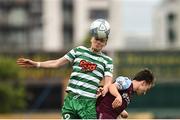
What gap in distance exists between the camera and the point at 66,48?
62094mm

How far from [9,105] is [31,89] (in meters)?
9.52

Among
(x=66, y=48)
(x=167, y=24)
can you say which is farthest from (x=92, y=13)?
(x=167, y=24)

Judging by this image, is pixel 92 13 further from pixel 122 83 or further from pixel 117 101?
pixel 117 101

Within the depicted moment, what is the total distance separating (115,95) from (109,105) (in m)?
0.21

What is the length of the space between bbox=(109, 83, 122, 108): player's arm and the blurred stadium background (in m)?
16.2

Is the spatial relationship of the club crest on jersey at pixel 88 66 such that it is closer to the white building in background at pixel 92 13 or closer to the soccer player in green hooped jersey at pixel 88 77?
the soccer player in green hooped jersey at pixel 88 77

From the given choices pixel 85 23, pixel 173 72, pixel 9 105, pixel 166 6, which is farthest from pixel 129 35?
pixel 9 105

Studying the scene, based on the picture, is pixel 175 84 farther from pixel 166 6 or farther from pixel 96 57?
pixel 166 6

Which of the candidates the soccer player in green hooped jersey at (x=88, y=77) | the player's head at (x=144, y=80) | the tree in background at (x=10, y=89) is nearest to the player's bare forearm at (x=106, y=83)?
the soccer player in green hooped jersey at (x=88, y=77)

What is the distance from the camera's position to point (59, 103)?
56.7m

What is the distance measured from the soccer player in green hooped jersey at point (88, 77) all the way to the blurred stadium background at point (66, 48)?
53.0ft

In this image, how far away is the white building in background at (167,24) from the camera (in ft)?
368

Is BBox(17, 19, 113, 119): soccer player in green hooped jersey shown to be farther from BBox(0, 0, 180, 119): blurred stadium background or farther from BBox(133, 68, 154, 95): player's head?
BBox(0, 0, 180, 119): blurred stadium background

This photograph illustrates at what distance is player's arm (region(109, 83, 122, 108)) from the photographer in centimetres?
807
